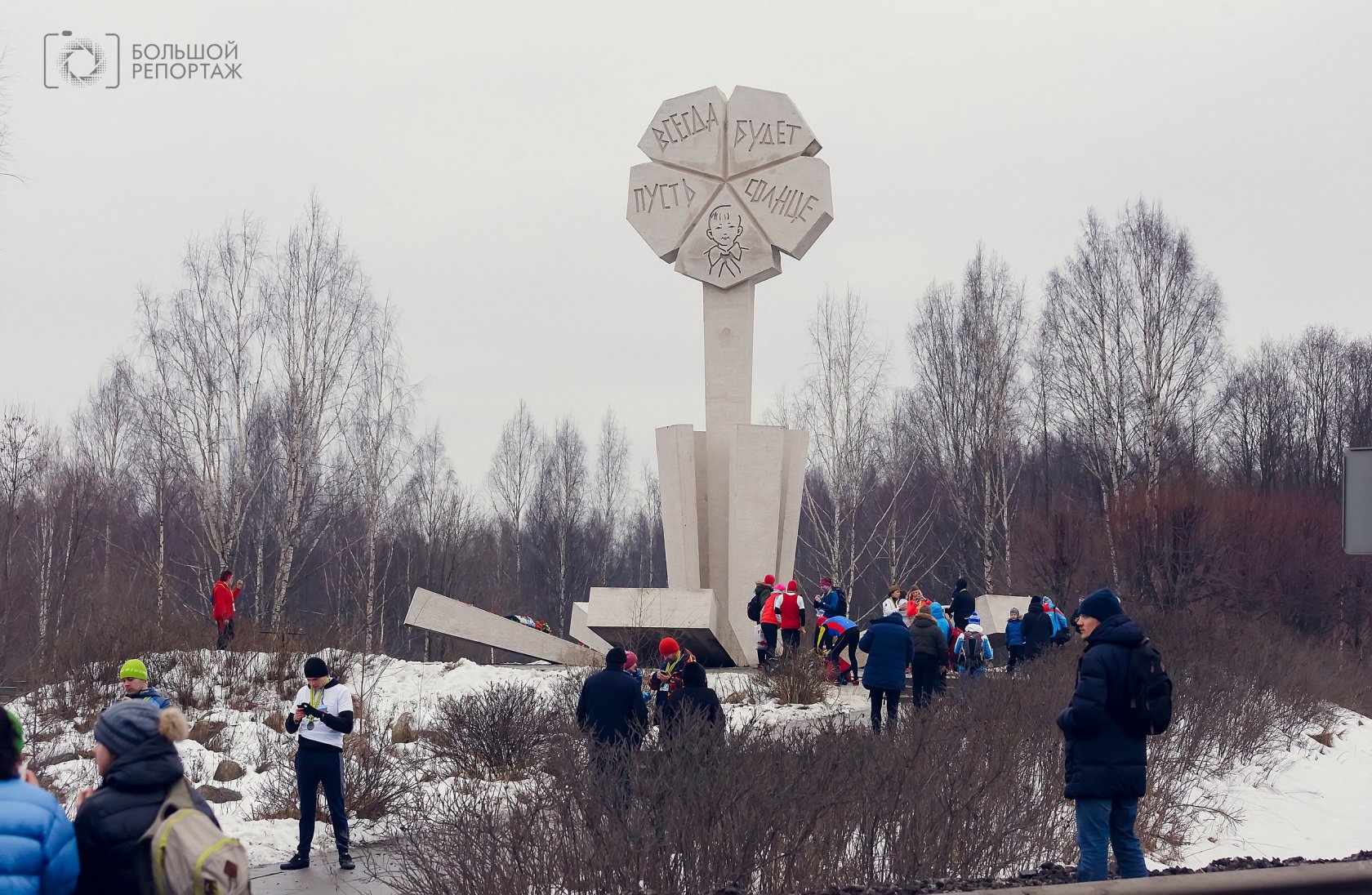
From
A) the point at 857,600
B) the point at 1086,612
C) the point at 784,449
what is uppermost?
the point at 784,449

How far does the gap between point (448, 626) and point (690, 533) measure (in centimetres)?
451

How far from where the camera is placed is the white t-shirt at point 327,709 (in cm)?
852

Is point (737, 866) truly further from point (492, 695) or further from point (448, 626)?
point (448, 626)

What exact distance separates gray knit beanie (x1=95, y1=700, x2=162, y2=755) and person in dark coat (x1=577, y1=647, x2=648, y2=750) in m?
4.68

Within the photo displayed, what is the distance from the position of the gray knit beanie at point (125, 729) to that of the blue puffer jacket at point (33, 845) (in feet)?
0.78

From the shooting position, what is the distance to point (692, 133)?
838 inches

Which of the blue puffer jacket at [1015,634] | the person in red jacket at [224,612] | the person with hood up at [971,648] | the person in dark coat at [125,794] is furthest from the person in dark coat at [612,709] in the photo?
the blue puffer jacket at [1015,634]

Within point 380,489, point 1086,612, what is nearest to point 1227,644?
point 1086,612

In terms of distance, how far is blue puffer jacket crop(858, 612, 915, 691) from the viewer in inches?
490

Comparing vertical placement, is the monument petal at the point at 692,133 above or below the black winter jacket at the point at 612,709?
above

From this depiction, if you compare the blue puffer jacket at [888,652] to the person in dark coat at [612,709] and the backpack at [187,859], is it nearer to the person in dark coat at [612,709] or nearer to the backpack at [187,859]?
the person in dark coat at [612,709]

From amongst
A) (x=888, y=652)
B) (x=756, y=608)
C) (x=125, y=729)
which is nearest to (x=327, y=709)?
(x=125, y=729)

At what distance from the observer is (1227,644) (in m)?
16.9

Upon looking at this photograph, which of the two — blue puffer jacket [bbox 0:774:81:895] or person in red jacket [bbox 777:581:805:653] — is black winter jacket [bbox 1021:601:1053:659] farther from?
blue puffer jacket [bbox 0:774:81:895]
